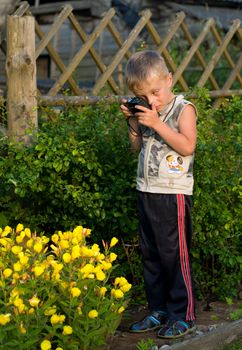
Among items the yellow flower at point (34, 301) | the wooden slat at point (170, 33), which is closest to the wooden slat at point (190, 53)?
the wooden slat at point (170, 33)

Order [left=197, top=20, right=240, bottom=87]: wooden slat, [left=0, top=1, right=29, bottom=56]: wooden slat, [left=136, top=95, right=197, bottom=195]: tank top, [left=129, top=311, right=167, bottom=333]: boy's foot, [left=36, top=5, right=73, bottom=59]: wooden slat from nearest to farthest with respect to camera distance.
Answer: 1. [left=136, top=95, right=197, bottom=195]: tank top
2. [left=129, top=311, right=167, bottom=333]: boy's foot
3. [left=0, top=1, right=29, bottom=56]: wooden slat
4. [left=36, top=5, right=73, bottom=59]: wooden slat
5. [left=197, top=20, right=240, bottom=87]: wooden slat

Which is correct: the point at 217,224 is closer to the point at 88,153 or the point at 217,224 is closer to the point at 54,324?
the point at 88,153

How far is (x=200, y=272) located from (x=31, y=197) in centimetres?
118

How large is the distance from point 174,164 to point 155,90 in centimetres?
40

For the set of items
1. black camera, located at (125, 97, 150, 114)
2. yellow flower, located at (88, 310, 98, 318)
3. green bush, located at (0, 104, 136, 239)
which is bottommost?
yellow flower, located at (88, 310, 98, 318)

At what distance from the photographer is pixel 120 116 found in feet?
17.8

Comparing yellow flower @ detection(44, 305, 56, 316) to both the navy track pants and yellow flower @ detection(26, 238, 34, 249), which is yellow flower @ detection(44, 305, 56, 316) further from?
the navy track pants

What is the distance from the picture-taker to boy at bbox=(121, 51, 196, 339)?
13.8 ft

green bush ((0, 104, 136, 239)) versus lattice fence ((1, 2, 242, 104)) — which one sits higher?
lattice fence ((1, 2, 242, 104))

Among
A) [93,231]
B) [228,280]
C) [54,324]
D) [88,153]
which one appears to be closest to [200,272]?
[228,280]

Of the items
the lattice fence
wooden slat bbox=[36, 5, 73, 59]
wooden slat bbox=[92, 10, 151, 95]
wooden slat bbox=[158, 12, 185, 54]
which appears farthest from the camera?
wooden slat bbox=[158, 12, 185, 54]

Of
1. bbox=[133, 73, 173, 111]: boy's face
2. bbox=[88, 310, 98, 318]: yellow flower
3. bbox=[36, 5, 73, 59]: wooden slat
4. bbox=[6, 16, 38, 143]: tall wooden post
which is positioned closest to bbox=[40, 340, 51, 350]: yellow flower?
bbox=[88, 310, 98, 318]: yellow flower

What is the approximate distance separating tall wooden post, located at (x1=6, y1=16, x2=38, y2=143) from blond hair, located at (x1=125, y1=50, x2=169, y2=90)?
1453 millimetres

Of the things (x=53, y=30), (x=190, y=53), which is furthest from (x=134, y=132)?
(x=190, y=53)
